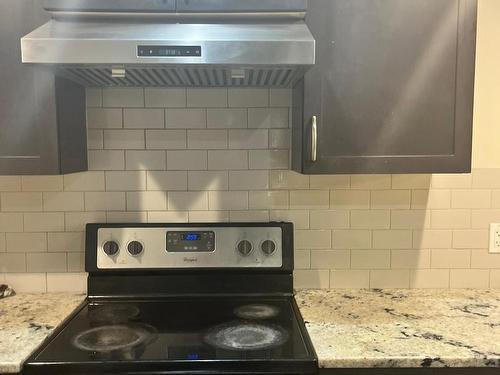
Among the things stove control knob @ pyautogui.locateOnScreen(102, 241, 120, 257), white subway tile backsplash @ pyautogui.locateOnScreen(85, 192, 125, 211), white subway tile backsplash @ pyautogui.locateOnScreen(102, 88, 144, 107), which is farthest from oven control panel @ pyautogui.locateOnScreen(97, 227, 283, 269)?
white subway tile backsplash @ pyautogui.locateOnScreen(102, 88, 144, 107)

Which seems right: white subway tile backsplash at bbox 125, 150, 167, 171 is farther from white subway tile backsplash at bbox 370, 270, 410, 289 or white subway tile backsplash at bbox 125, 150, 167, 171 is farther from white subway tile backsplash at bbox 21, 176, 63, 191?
white subway tile backsplash at bbox 370, 270, 410, 289

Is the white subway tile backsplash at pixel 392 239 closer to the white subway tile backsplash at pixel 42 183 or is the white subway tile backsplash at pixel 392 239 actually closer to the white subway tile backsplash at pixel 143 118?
the white subway tile backsplash at pixel 143 118

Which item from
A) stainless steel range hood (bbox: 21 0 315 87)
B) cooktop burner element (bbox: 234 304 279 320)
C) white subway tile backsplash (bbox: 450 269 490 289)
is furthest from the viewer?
white subway tile backsplash (bbox: 450 269 490 289)

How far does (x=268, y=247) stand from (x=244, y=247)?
91 mm

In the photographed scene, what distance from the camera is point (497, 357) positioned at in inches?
48.8

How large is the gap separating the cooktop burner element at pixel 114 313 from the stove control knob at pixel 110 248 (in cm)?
19

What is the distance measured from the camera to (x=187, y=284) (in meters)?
1.74

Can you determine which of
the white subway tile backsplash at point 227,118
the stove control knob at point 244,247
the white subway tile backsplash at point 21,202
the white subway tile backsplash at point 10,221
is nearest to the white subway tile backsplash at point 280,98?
the white subway tile backsplash at point 227,118

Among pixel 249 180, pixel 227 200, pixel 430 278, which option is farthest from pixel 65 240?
pixel 430 278

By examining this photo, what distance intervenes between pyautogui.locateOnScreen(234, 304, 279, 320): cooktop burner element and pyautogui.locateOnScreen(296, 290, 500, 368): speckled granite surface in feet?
0.34

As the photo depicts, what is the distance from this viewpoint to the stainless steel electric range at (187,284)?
4.83 ft

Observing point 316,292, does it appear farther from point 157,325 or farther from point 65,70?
point 65,70

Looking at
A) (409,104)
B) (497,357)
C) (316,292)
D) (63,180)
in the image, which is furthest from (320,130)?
(63,180)

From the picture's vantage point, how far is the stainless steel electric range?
147 centimetres
